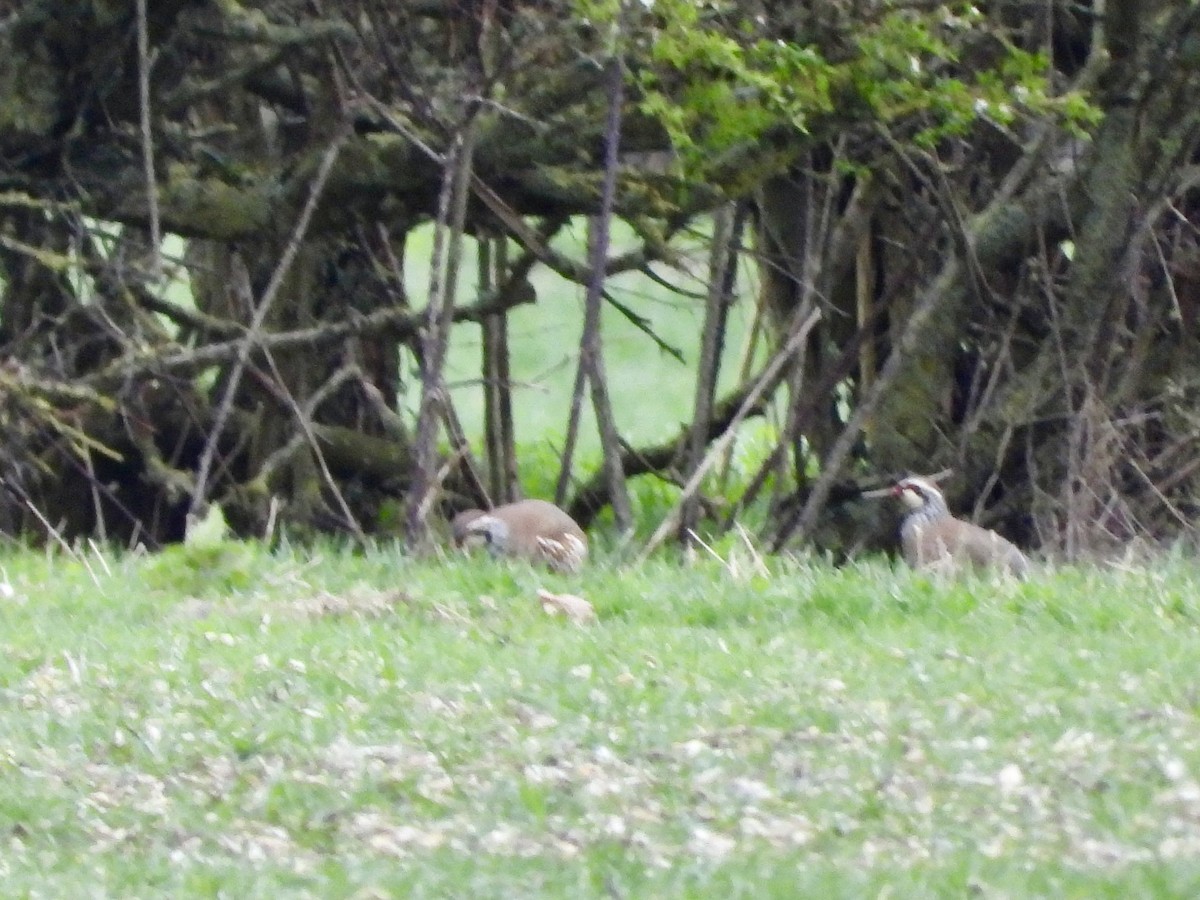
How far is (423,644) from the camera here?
7.58 m

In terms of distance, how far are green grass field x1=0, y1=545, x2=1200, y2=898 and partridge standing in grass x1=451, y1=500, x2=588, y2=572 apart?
109 cm

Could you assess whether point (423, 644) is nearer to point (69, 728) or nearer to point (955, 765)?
point (69, 728)

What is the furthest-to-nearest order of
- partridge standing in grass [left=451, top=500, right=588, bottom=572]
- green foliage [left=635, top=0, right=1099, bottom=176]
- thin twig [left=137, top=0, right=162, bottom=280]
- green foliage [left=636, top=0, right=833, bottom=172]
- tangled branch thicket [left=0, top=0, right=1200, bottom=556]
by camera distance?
1. tangled branch thicket [left=0, top=0, right=1200, bottom=556]
2. thin twig [left=137, top=0, right=162, bottom=280]
3. partridge standing in grass [left=451, top=500, right=588, bottom=572]
4. green foliage [left=635, top=0, right=1099, bottom=176]
5. green foliage [left=636, top=0, right=833, bottom=172]

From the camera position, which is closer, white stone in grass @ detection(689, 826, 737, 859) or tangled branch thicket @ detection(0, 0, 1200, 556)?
white stone in grass @ detection(689, 826, 737, 859)

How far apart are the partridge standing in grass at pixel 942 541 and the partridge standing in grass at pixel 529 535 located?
1365mm

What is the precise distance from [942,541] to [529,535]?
5.63ft

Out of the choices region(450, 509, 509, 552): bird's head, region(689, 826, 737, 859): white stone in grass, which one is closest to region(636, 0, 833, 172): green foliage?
region(450, 509, 509, 552): bird's head

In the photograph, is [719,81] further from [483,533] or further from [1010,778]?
[1010,778]

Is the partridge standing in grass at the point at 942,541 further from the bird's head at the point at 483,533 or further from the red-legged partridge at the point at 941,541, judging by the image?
the bird's head at the point at 483,533

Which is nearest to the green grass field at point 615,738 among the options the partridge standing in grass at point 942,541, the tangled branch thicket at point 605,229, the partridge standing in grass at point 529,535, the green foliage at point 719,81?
the partridge standing in grass at point 942,541

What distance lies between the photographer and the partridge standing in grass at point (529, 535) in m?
9.71

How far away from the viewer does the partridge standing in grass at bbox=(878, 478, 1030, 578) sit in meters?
9.25

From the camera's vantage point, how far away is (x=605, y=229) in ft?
33.2

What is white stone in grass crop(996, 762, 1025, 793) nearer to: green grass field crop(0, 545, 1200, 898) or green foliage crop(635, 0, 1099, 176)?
green grass field crop(0, 545, 1200, 898)
